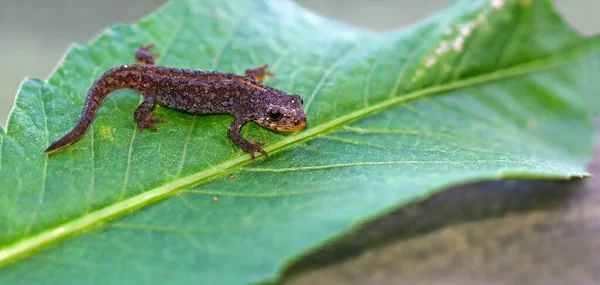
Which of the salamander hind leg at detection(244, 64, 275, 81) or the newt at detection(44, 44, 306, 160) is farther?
the salamander hind leg at detection(244, 64, 275, 81)

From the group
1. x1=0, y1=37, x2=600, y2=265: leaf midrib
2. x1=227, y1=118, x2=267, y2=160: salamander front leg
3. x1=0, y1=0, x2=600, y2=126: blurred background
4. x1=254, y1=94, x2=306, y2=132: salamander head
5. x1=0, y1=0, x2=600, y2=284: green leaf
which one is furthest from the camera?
x1=0, y1=0, x2=600, y2=126: blurred background

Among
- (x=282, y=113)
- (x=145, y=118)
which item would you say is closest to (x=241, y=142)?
(x=282, y=113)

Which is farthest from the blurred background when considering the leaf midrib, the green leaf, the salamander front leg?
the salamander front leg

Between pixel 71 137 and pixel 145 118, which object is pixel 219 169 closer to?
pixel 145 118

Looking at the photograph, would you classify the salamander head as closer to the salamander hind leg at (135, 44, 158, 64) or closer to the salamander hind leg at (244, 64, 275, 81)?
the salamander hind leg at (244, 64, 275, 81)

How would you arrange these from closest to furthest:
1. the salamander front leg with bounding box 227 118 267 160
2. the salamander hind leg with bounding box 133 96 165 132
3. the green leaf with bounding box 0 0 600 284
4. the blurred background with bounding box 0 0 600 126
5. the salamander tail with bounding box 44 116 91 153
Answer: the green leaf with bounding box 0 0 600 284
the salamander tail with bounding box 44 116 91 153
the salamander front leg with bounding box 227 118 267 160
the salamander hind leg with bounding box 133 96 165 132
the blurred background with bounding box 0 0 600 126

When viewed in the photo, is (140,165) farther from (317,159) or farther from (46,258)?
(317,159)

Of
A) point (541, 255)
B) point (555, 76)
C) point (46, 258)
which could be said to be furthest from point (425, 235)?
point (46, 258)

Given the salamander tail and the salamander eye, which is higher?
the salamander eye
